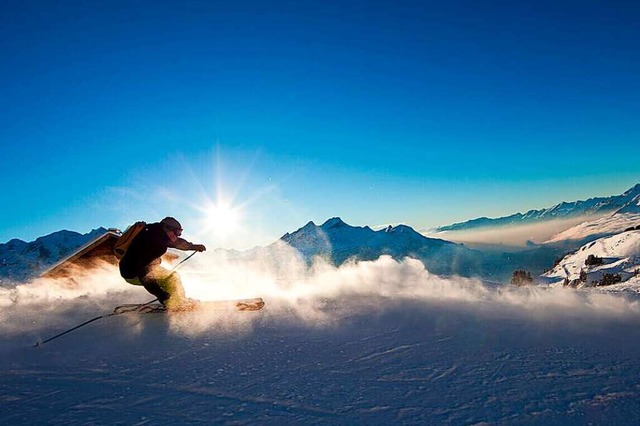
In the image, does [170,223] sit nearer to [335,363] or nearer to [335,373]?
[335,363]

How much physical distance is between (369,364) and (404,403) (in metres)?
1.31

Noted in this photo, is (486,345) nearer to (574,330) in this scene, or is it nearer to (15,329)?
(574,330)

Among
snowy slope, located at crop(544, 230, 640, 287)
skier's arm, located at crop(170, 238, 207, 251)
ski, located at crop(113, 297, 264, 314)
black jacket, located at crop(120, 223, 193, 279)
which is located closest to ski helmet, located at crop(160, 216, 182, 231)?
black jacket, located at crop(120, 223, 193, 279)

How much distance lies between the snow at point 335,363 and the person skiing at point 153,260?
0.68 metres

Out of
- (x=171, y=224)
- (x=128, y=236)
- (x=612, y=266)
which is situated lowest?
(x=612, y=266)

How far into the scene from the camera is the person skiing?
9.45 metres

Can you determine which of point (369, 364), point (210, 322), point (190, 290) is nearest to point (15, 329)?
point (210, 322)

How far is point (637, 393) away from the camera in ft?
13.1

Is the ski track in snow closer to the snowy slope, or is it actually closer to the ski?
the ski

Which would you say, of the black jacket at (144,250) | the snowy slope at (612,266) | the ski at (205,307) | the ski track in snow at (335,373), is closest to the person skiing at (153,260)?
the black jacket at (144,250)

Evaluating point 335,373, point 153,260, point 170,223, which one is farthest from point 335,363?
point 153,260

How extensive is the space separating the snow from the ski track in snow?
24mm

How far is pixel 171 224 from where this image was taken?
31.3ft

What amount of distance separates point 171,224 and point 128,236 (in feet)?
3.85
